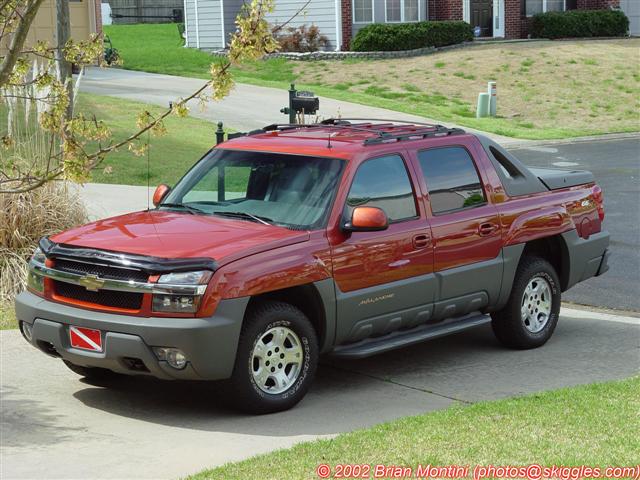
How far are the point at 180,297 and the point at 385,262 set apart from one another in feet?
5.53

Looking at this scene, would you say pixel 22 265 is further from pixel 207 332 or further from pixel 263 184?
pixel 207 332

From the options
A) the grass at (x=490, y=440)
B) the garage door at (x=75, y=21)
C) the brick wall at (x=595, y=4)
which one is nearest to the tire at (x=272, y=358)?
the grass at (x=490, y=440)

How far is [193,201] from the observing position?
343 inches

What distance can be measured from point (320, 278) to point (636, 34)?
134 feet

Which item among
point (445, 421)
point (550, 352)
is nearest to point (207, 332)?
point (445, 421)

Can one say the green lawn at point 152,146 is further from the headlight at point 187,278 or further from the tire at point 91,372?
the headlight at point 187,278

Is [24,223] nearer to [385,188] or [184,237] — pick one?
[184,237]

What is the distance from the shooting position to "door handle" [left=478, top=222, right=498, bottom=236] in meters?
9.09

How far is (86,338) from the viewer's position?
296 inches

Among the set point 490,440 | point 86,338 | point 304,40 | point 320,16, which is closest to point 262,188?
point 86,338

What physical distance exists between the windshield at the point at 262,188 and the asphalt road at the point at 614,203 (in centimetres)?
427

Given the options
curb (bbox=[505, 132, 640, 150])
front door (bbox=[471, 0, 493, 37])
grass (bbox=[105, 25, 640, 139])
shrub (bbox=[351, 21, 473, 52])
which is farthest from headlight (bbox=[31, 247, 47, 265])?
front door (bbox=[471, 0, 493, 37])

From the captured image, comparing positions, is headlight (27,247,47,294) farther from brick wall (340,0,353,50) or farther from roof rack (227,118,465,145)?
brick wall (340,0,353,50)

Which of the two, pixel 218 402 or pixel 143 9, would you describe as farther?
pixel 143 9
